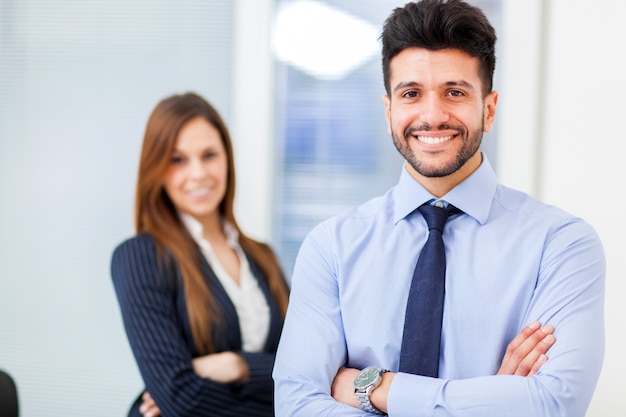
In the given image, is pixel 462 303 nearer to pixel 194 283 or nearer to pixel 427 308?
pixel 427 308

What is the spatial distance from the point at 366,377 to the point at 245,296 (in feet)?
3.06

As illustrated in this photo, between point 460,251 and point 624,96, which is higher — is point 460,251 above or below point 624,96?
below

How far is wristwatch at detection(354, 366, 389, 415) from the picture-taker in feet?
5.40

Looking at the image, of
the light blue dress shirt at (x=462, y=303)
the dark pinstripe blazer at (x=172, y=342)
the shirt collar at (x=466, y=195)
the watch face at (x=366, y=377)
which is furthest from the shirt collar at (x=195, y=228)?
the watch face at (x=366, y=377)

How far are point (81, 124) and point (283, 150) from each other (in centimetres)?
87

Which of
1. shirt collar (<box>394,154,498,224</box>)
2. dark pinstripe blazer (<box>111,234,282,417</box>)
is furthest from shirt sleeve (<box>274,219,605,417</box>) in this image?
dark pinstripe blazer (<box>111,234,282,417</box>)

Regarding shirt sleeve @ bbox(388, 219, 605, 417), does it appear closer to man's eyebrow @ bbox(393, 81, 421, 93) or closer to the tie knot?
the tie knot

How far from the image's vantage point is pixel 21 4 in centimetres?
325

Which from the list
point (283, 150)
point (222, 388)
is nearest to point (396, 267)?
point (222, 388)

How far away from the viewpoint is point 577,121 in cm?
275

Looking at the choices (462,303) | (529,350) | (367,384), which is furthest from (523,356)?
(367,384)

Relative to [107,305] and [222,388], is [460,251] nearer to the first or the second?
[222,388]

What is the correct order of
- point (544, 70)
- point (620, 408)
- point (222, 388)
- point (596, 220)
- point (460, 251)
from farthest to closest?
point (544, 70) → point (596, 220) → point (620, 408) → point (222, 388) → point (460, 251)

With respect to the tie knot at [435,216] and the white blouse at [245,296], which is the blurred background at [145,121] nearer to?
the white blouse at [245,296]
